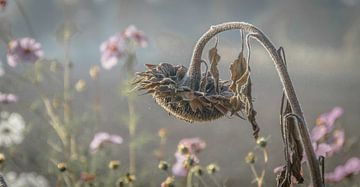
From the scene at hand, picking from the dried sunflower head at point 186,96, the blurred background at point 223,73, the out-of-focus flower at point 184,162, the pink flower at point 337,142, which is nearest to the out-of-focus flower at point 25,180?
the blurred background at point 223,73

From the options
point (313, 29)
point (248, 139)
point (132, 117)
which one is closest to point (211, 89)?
point (132, 117)

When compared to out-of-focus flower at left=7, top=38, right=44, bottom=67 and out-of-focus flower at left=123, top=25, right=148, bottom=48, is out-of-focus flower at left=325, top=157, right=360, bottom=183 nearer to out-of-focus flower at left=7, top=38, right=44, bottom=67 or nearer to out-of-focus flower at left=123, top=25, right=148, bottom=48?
out-of-focus flower at left=123, top=25, right=148, bottom=48

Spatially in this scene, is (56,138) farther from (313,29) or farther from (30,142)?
(313,29)

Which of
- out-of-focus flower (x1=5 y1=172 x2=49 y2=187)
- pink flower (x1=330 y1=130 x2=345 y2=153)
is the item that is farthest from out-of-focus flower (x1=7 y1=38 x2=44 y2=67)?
pink flower (x1=330 y1=130 x2=345 y2=153)

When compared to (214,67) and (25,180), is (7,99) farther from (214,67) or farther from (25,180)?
(214,67)

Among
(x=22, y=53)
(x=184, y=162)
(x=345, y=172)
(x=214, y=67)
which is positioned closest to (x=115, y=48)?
(x=22, y=53)
